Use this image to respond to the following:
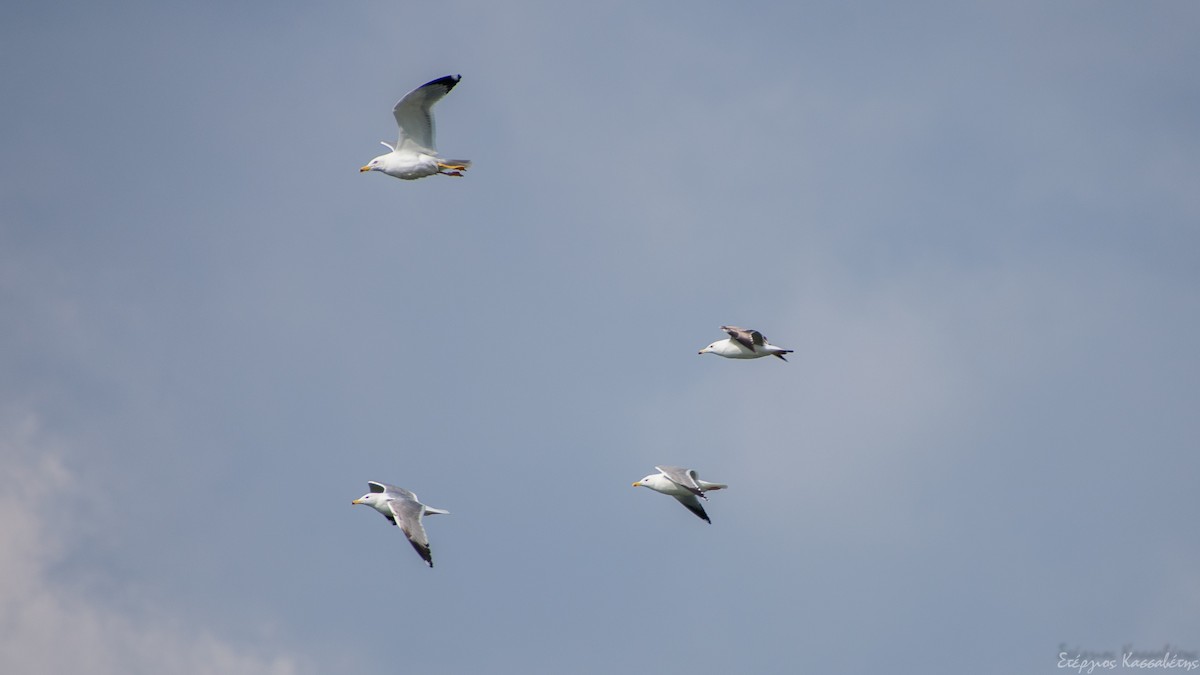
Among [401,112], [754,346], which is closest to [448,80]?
[401,112]

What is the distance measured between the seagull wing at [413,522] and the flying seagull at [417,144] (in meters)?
6.86

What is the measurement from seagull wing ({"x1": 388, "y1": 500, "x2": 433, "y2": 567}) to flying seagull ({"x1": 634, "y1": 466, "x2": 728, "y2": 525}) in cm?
508

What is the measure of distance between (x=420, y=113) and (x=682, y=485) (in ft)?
30.6

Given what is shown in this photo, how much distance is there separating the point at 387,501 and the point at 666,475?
19.5ft

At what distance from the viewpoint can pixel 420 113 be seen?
3506cm

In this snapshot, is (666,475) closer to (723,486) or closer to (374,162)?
(723,486)

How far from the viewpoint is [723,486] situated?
34844mm

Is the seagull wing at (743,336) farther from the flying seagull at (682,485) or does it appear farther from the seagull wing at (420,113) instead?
the seagull wing at (420,113)

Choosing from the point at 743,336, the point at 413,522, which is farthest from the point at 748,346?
the point at 413,522

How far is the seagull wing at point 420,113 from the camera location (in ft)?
113

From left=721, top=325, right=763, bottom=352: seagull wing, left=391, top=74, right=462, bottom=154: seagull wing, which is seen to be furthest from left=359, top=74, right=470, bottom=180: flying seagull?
left=721, top=325, right=763, bottom=352: seagull wing

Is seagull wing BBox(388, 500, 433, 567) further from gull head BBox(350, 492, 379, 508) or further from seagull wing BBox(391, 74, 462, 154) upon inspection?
seagull wing BBox(391, 74, 462, 154)

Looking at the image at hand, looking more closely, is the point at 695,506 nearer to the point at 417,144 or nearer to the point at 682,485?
the point at 682,485

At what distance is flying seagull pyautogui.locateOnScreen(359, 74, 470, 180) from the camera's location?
34.7 metres
